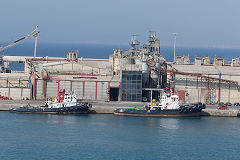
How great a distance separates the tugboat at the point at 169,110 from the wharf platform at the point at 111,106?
6.12ft

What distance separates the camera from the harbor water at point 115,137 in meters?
65.3

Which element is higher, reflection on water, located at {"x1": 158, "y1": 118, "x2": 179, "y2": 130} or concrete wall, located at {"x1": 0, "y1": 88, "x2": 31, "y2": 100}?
concrete wall, located at {"x1": 0, "y1": 88, "x2": 31, "y2": 100}

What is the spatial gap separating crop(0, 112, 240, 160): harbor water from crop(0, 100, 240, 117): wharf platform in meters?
1.74

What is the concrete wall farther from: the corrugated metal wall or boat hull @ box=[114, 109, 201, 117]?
boat hull @ box=[114, 109, 201, 117]

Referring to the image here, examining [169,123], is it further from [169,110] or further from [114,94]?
[114,94]

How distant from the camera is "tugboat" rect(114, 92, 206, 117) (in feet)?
294

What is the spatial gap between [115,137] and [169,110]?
750 inches

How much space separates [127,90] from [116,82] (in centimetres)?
238

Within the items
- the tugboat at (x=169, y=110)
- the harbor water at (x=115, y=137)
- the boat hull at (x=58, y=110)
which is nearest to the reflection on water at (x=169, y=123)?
the harbor water at (x=115, y=137)

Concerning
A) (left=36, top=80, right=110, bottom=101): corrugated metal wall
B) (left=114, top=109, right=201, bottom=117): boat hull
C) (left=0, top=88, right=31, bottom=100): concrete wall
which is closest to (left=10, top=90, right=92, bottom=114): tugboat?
(left=36, top=80, right=110, bottom=101): corrugated metal wall

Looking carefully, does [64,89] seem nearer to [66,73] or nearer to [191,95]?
[66,73]

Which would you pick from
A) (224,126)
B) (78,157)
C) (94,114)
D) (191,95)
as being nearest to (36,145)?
(78,157)

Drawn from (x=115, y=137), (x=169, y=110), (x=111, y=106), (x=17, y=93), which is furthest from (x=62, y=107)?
(x=115, y=137)

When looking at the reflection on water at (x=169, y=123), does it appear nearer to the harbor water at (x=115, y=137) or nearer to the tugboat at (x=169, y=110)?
the harbor water at (x=115, y=137)
